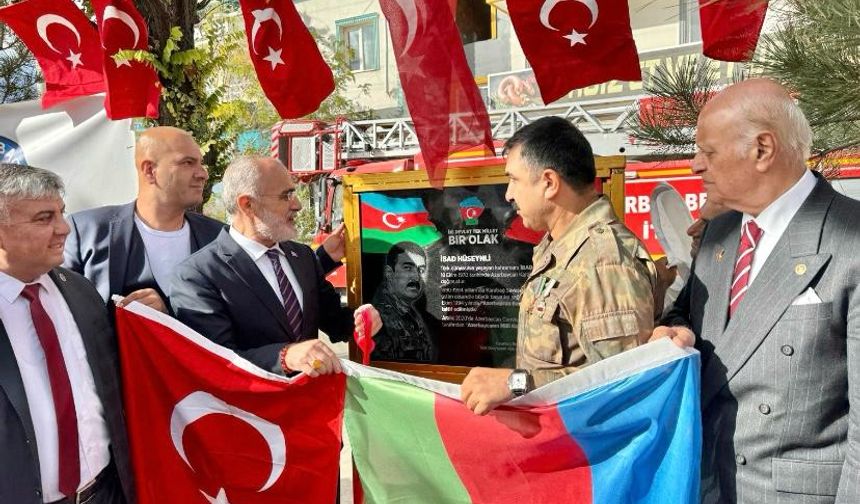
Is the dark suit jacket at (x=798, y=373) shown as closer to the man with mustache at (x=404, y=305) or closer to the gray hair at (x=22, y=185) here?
the man with mustache at (x=404, y=305)

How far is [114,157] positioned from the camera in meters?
4.08

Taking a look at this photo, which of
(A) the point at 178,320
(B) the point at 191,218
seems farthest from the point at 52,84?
(A) the point at 178,320

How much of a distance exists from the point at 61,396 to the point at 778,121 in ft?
8.11

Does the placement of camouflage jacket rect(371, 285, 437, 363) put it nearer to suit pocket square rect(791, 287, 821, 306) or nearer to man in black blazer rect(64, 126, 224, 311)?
man in black blazer rect(64, 126, 224, 311)

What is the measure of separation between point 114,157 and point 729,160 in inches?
144

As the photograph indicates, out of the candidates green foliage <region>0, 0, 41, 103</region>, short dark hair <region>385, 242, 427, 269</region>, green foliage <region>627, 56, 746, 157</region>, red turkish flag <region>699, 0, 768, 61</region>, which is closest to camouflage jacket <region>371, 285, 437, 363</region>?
short dark hair <region>385, 242, 427, 269</region>

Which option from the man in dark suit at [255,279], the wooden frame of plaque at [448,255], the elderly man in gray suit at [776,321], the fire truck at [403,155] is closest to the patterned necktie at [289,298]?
the man in dark suit at [255,279]

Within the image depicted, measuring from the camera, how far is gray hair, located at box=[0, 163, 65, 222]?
2.22 meters

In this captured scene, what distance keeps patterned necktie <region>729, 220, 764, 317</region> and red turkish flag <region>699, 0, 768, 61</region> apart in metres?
1.27

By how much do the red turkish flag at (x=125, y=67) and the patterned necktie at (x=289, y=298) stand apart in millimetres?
1372

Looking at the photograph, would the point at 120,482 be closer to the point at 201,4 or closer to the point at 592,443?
the point at 592,443

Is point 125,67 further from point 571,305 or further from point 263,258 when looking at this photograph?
point 571,305

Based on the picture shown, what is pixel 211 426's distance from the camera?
2602mm

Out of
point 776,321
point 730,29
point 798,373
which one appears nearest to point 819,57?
point 730,29
